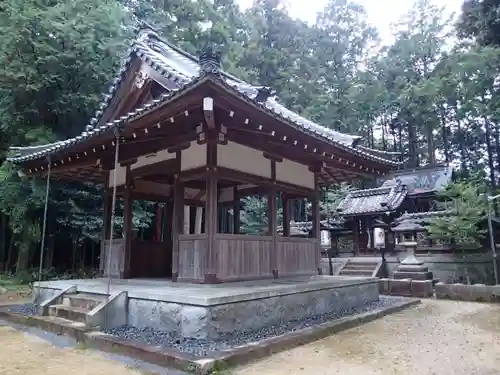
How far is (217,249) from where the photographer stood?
242 inches

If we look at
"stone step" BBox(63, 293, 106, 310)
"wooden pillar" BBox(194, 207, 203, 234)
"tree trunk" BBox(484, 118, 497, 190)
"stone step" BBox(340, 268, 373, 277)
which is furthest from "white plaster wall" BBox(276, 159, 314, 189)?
"tree trunk" BBox(484, 118, 497, 190)

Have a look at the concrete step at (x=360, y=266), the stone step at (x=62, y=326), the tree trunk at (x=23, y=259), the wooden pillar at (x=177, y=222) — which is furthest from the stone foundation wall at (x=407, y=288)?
the tree trunk at (x=23, y=259)

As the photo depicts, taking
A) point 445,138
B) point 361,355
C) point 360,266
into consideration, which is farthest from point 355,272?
point 445,138

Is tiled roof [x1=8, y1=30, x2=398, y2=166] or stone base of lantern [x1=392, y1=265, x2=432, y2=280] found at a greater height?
tiled roof [x1=8, y1=30, x2=398, y2=166]

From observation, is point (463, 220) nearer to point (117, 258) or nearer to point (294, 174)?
point (294, 174)

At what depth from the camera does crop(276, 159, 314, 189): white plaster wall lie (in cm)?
798

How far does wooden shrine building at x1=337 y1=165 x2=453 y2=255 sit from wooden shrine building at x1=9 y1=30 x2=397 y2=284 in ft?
29.8

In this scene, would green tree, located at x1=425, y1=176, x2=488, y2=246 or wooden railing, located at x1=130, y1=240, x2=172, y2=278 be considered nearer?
wooden railing, located at x1=130, y1=240, x2=172, y2=278

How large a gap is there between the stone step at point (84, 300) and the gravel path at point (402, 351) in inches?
120

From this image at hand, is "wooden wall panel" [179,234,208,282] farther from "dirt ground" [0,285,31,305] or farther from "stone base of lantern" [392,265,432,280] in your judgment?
"stone base of lantern" [392,265,432,280]

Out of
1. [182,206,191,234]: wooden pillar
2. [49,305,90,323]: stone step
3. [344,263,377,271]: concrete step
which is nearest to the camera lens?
[49,305,90,323]: stone step

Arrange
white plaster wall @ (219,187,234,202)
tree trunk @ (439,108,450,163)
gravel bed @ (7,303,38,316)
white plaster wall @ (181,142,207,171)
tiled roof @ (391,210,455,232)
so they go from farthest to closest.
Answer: tree trunk @ (439,108,450,163) → tiled roof @ (391,210,455,232) → white plaster wall @ (219,187,234,202) → gravel bed @ (7,303,38,316) → white plaster wall @ (181,142,207,171)

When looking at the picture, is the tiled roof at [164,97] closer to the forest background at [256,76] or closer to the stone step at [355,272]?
the forest background at [256,76]

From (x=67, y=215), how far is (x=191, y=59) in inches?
246
